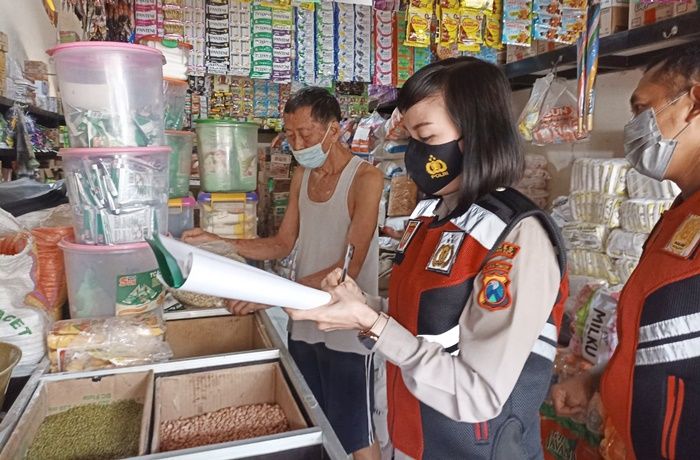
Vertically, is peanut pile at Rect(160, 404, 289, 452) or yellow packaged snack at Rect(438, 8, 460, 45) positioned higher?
yellow packaged snack at Rect(438, 8, 460, 45)

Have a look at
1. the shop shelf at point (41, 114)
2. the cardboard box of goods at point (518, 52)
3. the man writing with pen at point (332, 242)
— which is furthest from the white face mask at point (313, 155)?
the shop shelf at point (41, 114)

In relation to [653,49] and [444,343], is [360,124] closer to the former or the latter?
[653,49]

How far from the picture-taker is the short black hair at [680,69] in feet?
3.92

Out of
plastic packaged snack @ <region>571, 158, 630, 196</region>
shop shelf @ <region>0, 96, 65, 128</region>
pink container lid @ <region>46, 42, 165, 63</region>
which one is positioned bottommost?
plastic packaged snack @ <region>571, 158, 630, 196</region>

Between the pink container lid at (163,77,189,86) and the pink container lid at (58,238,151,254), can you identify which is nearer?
the pink container lid at (58,238,151,254)

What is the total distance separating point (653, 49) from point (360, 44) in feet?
8.23

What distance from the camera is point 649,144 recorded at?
4.20 ft

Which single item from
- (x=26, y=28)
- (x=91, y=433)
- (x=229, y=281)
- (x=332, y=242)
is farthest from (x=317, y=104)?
(x=26, y=28)

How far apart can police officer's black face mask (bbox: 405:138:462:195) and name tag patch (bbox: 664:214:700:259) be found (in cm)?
52

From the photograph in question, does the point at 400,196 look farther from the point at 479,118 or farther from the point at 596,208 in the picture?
the point at 479,118

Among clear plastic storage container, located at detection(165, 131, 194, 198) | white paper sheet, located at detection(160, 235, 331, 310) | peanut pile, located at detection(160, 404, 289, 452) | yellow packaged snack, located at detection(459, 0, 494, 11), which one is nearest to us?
white paper sheet, located at detection(160, 235, 331, 310)

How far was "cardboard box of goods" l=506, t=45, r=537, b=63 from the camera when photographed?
3.15 m

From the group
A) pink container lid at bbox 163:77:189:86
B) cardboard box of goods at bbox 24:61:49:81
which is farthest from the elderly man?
cardboard box of goods at bbox 24:61:49:81

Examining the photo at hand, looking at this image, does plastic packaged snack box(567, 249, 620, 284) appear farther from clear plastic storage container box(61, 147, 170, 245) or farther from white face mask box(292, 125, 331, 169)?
clear plastic storage container box(61, 147, 170, 245)
